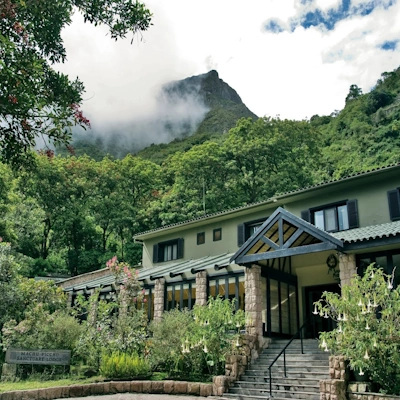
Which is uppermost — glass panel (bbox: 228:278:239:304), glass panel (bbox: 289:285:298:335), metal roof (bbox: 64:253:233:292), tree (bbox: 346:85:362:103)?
tree (bbox: 346:85:362:103)

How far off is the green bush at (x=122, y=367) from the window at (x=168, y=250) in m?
10.5

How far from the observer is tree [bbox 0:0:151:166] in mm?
7879

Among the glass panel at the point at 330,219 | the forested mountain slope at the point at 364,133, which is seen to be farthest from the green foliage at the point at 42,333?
the forested mountain slope at the point at 364,133

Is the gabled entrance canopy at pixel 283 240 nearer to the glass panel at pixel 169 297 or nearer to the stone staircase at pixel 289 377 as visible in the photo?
the stone staircase at pixel 289 377

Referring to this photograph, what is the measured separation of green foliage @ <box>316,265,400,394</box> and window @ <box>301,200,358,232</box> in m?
6.40

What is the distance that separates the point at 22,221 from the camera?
39031mm

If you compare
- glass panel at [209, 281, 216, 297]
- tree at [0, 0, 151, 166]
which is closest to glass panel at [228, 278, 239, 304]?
glass panel at [209, 281, 216, 297]

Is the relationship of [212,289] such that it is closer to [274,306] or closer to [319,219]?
[274,306]

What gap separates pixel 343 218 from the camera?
19.1 m

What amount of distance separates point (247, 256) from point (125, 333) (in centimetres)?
555

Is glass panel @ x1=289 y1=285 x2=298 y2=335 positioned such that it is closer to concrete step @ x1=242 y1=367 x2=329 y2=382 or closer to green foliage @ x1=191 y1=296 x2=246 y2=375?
green foliage @ x1=191 y1=296 x2=246 y2=375

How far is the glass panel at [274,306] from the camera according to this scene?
17.4 metres

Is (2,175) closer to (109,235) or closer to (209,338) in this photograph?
(109,235)

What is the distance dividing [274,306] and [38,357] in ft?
30.4
